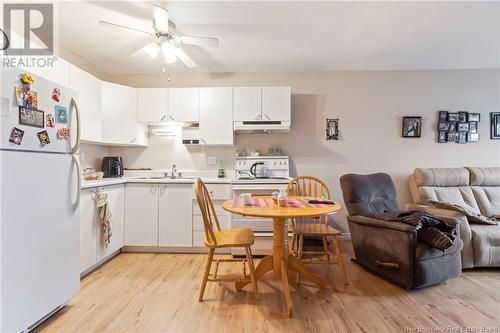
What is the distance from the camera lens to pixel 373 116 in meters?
3.33

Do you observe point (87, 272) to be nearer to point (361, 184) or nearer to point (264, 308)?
point (264, 308)

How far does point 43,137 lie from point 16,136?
165 millimetres

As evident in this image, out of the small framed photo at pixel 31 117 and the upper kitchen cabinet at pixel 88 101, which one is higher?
the upper kitchen cabinet at pixel 88 101

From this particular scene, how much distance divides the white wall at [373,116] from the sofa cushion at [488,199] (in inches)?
18.5

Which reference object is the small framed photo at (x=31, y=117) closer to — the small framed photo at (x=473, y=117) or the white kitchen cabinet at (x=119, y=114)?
the white kitchen cabinet at (x=119, y=114)

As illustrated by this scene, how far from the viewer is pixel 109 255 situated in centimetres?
264

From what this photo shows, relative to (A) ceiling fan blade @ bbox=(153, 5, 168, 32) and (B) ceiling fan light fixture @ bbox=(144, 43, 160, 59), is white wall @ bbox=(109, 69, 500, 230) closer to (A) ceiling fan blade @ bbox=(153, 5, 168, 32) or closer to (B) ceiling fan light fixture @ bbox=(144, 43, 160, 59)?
(B) ceiling fan light fixture @ bbox=(144, 43, 160, 59)

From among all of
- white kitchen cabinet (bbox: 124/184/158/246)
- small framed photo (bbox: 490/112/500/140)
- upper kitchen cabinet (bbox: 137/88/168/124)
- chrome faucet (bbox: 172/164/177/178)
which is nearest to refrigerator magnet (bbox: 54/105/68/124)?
white kitchen cabinet (bbox: 124/184/158/246)

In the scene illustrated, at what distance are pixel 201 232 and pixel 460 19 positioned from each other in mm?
3459

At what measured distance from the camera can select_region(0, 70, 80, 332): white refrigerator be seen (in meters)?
1.31

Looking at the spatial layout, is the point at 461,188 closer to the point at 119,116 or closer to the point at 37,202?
the point at 37,202

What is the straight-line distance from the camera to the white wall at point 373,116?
3.31m

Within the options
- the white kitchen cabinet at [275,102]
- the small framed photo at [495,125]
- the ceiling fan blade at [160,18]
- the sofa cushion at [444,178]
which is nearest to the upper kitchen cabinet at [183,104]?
the white kitchen cabinet at [275,102]

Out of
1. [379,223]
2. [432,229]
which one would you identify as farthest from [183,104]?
[432,229]
